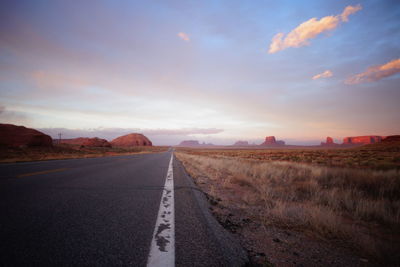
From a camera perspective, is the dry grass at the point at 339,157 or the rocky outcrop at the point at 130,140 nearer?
the dry grass at the point at 339,157

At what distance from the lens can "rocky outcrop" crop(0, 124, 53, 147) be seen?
30.1m

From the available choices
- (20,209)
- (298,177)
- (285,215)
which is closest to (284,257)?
(285,215)

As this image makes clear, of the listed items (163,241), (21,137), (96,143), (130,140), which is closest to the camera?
(163,241)

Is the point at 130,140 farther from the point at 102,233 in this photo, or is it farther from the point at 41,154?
the point at 102,233

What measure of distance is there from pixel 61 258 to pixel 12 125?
47.8 metres

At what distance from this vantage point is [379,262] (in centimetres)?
199

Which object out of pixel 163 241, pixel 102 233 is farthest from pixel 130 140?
pixel 163 241

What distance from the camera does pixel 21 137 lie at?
105 ft

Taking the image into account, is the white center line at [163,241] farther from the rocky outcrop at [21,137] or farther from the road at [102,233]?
the rocky outcrop at [21,137]

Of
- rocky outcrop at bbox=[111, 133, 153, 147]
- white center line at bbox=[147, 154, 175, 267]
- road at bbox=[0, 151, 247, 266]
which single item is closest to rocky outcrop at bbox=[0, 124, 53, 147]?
road at bbox=[0, 151, 247, 266]

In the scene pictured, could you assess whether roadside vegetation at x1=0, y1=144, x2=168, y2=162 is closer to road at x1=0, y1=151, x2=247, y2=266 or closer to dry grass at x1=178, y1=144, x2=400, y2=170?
road at x1=0, y1=151, x2=247, y2=266

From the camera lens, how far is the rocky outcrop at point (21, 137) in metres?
30.1

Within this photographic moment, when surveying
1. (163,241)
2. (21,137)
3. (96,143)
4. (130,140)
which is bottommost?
(163,241)

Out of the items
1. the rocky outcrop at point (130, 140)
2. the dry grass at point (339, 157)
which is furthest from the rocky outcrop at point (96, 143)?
the rocky outcrop at point (130, 140)
